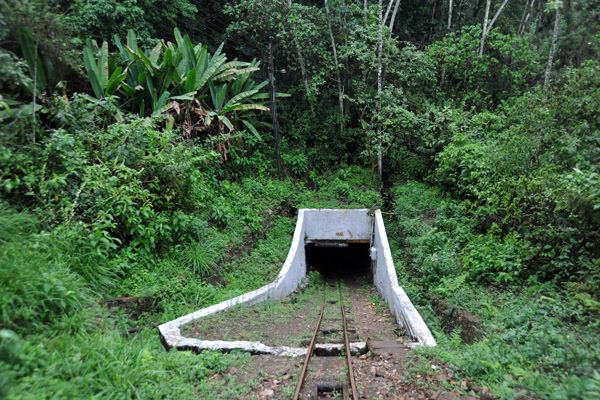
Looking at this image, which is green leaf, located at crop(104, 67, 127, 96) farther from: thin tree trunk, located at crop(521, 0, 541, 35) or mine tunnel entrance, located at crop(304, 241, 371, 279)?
thin tree trunk, located at crop(521, 0, 541, 35)

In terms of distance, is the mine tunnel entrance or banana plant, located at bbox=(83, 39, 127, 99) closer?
banana plant, located at bbox=(83, 39, 127, 99)

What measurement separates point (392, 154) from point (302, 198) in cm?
451

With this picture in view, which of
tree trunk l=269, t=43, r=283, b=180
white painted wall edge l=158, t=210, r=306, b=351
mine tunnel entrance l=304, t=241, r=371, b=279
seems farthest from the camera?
mine tunnel entrance l=304, t=241, r=371, b=279

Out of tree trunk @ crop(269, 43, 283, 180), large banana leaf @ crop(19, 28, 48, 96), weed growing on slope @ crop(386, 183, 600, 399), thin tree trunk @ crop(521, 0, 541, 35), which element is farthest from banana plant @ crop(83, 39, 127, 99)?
thin tree trunk @ crop(521, 0, 541, 35)

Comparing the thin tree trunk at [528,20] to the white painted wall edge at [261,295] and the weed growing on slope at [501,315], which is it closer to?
the weed growing on slope at [501,315]

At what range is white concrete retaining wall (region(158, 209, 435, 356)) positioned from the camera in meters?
5.09

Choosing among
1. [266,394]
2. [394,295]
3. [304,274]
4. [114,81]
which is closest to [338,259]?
[304,274]

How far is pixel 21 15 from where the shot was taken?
484 centimetres

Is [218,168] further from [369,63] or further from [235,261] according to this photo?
[369,63]

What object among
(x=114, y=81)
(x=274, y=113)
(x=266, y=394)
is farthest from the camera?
(x=274, y=113)

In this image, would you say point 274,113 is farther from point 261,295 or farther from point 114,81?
point 261,295

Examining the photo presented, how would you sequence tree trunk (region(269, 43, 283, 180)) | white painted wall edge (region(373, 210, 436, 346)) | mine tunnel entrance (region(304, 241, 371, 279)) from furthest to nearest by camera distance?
mine tunnel entrance (region(304, 241, 371, 279)) < tree trunk (region(269, 43, 283, 180)) < white painted wall edge (region(373, 210, 436, 346))

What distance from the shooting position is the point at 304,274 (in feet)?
40.1

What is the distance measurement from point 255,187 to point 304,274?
11.0 ft
